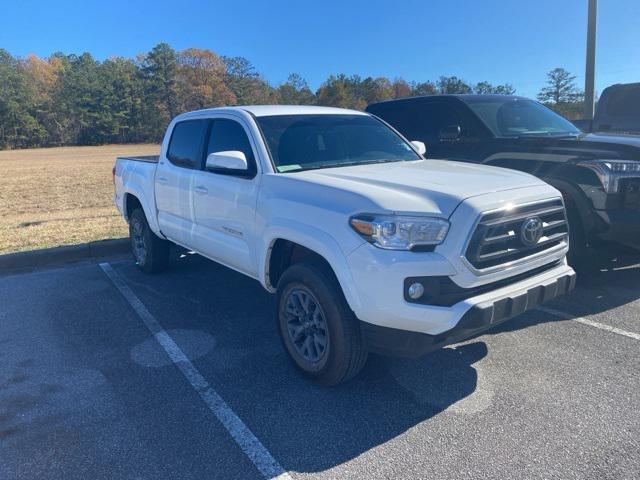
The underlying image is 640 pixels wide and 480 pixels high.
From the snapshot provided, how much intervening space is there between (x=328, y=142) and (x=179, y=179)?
1699mm

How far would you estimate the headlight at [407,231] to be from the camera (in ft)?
10.4

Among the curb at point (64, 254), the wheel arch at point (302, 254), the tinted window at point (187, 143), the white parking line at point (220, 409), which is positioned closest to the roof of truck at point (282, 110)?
the tinted window at point (187, 143)

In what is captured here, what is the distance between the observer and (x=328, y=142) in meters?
4.66

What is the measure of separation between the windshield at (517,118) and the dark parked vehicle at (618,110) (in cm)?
213

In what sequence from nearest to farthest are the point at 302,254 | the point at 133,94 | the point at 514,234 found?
the point at 514,234
the point at 302,254
the point at 133,94

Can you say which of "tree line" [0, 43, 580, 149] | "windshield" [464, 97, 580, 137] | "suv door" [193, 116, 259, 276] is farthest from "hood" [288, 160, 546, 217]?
"tree line" [0, 43, 580, 149]

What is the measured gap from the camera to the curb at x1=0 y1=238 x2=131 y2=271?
23.5 ft

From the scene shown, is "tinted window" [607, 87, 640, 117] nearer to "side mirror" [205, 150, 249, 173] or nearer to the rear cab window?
the rear cab window

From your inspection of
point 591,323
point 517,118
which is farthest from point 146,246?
point 591,323

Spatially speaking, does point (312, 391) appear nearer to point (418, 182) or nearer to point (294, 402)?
point (294, 402)

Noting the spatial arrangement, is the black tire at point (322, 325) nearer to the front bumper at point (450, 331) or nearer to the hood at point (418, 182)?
the front bumper at point (450, 331)

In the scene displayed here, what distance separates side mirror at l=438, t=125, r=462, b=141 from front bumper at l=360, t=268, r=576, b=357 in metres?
3.09

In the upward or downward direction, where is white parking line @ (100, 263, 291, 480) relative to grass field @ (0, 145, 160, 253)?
downward

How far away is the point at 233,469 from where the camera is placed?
9.38 ft
